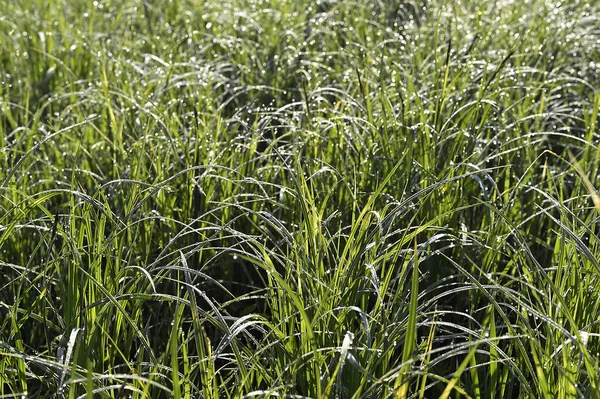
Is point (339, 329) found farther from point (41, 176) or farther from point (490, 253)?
point (41, 176)

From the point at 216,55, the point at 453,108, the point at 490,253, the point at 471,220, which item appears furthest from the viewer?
the point at 216,55

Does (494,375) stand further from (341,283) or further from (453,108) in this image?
(453,108)

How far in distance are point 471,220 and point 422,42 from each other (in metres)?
1.15

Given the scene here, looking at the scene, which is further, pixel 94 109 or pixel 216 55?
pixel 216 55

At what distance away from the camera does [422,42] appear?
2795mm

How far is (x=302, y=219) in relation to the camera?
5.29 ft

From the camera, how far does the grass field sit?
1235 millimetres

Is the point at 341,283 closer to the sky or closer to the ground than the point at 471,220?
closer to the sky

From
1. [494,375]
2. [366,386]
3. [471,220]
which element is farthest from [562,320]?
[471,220]

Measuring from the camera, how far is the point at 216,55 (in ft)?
8.91

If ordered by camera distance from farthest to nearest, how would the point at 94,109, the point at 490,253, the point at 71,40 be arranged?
1. the point at 71,40
2. the point at 94,109
3. the point at 490,253

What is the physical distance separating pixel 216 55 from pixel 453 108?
3.20ft

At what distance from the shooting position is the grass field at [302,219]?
48.6 inches

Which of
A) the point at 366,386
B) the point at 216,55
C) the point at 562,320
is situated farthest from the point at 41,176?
the point at 562,320
